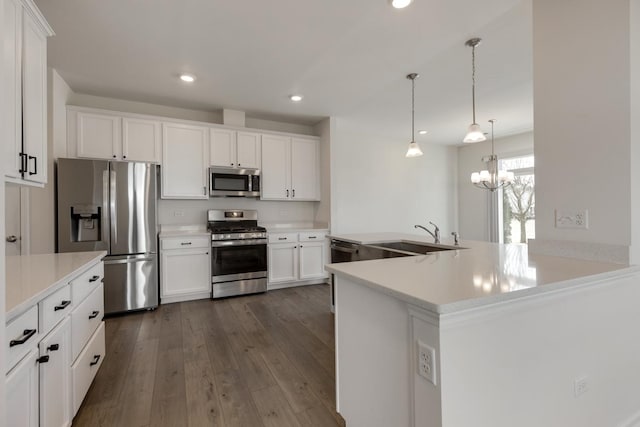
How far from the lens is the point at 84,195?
3137 millimetres

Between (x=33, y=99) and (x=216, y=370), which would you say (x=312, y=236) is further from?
(x=33, y=99)

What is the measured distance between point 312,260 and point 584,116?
142 inches

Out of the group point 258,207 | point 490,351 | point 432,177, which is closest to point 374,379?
point 490,351

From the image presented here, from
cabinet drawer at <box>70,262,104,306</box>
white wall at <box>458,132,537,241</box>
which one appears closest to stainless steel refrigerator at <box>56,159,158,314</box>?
cabinet drawer at <box>70,262,104,306</box>

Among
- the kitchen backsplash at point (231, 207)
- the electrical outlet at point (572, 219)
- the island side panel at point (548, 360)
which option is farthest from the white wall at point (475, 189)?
the island side panel at point (548, 360)

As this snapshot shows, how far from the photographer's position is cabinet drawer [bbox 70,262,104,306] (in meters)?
1.60

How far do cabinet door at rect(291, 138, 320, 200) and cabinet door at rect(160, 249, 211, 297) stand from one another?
66.4 inches

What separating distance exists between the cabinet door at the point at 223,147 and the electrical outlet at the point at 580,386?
409 cm

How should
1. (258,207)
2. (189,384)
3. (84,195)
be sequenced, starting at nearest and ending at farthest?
(189,384) < (84,195) < (258,207)

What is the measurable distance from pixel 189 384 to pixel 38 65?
2.24 metres

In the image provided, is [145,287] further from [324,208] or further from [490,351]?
[490,351]

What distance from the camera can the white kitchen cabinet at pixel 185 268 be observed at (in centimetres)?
366

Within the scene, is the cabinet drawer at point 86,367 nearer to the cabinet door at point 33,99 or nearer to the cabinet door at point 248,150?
the cabinet door at point 33,99

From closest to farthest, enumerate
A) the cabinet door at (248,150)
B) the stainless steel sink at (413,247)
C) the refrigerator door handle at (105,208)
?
the stainless steel sink at (413,247), the refrigerator door handle at (105,208), the cabinet door at (248,150)
